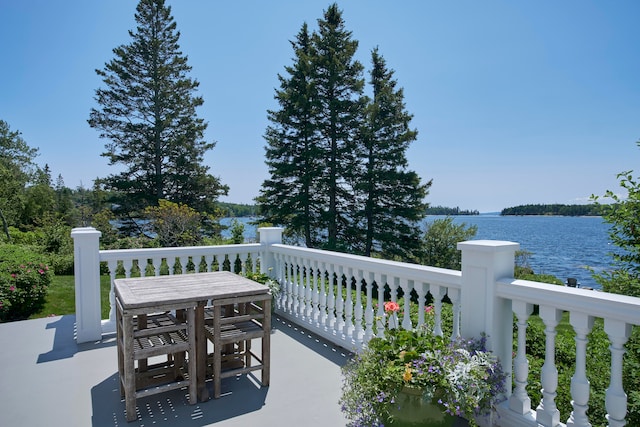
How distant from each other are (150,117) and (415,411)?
68.3ft

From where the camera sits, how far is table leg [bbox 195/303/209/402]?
2588mm

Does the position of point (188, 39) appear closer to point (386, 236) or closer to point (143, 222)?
point (143, 222)

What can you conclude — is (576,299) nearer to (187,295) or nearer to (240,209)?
(187,295)

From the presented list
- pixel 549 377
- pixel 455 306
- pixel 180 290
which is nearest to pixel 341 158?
pixel 180 290

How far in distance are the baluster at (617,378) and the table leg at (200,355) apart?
2.33 m

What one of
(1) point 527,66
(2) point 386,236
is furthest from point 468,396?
(2) point 386,236

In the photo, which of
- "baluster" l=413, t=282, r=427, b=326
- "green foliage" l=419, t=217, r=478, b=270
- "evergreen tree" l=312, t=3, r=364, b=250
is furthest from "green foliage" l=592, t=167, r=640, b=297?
"green foliage" l=419, t=217, r=478, b=270

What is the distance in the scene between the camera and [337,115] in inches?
711

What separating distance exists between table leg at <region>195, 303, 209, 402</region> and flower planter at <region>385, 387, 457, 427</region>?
1.41 m

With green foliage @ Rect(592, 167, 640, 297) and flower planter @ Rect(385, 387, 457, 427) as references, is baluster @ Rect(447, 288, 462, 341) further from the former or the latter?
green foliage @ Rect(592, 167, 640, 297)

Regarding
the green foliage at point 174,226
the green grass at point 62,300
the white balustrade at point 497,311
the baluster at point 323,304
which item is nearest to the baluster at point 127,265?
the white balustrade at point 497,311

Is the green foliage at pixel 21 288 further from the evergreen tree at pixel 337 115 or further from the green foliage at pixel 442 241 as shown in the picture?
the green foliage at pixel 442 241

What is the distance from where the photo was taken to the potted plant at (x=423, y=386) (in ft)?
5.85

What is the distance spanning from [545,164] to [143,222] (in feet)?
73.8
